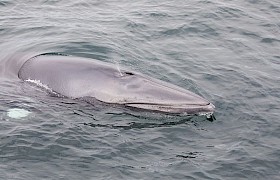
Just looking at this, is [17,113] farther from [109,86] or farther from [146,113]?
[146,113]

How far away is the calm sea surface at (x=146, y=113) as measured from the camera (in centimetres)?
1123

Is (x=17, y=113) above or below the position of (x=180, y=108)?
below

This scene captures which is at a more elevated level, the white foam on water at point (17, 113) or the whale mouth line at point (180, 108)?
the whale mouth line at point (180, 108)

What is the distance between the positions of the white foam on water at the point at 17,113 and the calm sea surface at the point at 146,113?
0.03m

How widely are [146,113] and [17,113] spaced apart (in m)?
3.22

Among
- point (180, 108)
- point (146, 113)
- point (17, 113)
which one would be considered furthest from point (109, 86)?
point (17, 113)

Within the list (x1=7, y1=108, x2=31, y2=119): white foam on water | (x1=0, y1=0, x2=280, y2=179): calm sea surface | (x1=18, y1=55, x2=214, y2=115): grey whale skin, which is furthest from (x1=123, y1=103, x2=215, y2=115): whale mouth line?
(x1=7, y1=108, x2=31, y2=119): white foam on water

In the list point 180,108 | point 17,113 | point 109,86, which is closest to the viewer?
point 180,108

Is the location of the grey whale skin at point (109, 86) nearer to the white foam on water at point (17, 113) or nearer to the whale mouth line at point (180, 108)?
the whale mouth line at point (180, 108)

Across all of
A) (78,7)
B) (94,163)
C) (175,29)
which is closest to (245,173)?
(94,163)

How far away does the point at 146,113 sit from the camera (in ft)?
42.7

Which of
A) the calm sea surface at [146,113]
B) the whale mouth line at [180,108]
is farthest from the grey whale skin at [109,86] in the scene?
the calm sea surface at [146,113]

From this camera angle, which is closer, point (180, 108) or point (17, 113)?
point (180, 108)

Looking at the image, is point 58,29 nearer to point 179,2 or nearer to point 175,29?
point 175,29
